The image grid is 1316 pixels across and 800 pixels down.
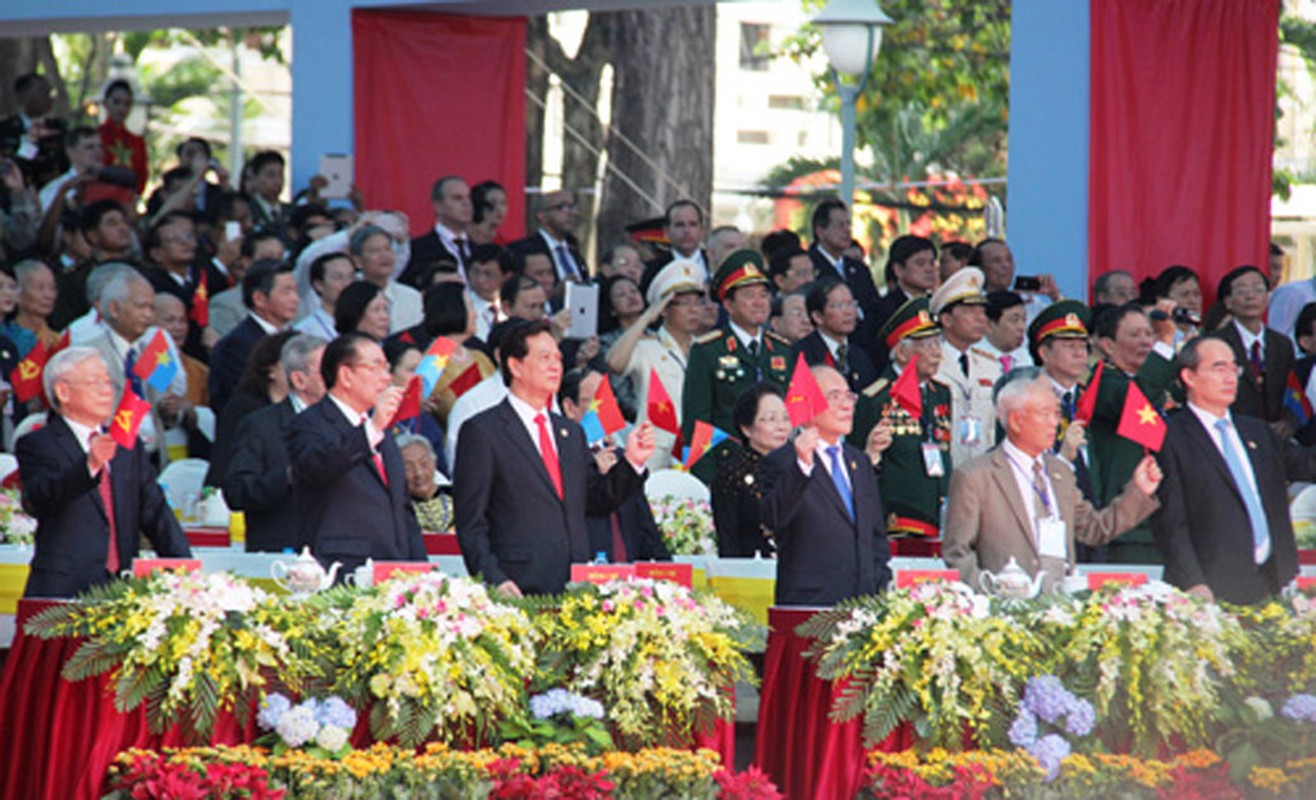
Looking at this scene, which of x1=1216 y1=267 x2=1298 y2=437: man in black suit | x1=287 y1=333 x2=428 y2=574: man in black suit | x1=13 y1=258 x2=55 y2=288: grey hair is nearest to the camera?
x1=287 y1=333 x2=428 y2=574: man in black suit

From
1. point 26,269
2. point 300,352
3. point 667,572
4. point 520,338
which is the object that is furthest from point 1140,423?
point 26,269

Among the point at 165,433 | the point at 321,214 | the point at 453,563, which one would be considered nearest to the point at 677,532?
the point at 453,563

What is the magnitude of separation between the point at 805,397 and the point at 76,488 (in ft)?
8.23

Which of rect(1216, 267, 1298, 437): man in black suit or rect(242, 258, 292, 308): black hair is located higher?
rect(242, 258, 292, 308): black hair

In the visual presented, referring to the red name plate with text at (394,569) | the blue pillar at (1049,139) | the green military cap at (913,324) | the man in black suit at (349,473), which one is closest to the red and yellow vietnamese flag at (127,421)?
the man in black suit at (349,473)

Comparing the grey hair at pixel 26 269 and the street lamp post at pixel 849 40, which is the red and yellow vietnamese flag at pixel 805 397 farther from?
the street lamp post at pixel 849 40

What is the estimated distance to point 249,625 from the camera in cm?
709

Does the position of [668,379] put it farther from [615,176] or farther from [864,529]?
[615,176]

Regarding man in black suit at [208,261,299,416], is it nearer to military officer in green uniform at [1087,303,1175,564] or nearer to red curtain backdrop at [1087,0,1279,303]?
military officer in green uniform at [1087,303,1175,564]

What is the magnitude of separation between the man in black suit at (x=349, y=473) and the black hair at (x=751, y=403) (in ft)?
5.74

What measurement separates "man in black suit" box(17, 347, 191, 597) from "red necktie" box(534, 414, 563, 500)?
140 cm

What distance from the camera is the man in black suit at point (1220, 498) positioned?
9062 mm

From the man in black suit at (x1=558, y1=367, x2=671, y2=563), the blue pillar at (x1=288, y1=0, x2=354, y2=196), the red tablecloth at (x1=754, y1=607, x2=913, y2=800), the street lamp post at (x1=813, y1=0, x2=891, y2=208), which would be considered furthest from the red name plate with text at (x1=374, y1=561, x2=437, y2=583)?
the blue pillar at (x1=288, y1=0, x2=354, y2=196)

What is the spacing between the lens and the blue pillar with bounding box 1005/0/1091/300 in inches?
552
